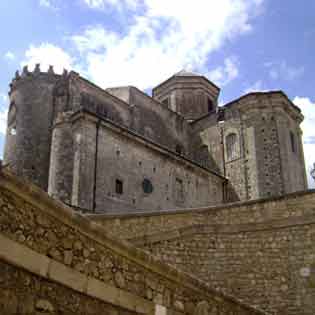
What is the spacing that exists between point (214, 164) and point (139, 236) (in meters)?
20.2

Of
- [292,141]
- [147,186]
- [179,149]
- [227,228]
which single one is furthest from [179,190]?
[227,228]

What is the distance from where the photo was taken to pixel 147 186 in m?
22.8

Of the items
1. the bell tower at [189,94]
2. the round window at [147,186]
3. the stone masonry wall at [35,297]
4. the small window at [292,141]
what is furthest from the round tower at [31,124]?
the stone masonry wall at [35,297]

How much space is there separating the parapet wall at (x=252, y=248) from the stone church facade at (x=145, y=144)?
23.9 ft

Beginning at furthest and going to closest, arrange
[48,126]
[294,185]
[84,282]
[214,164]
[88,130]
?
[214,164]
[294,185]
[48,126]
[88,130]
[84,282]

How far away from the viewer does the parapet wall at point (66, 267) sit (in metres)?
4.07

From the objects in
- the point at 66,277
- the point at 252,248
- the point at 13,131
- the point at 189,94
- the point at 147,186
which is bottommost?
the point at 66,277

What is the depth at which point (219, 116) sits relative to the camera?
107ft

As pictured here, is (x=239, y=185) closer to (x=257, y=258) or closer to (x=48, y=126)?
(x=48, y=126)

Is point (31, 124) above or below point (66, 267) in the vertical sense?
above

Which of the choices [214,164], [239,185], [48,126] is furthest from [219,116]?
[48,126]

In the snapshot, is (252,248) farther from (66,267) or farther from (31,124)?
(31,124)

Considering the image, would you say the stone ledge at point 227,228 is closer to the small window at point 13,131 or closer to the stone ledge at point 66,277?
the stone ledge at point 66,277

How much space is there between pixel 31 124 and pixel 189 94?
14.9m
